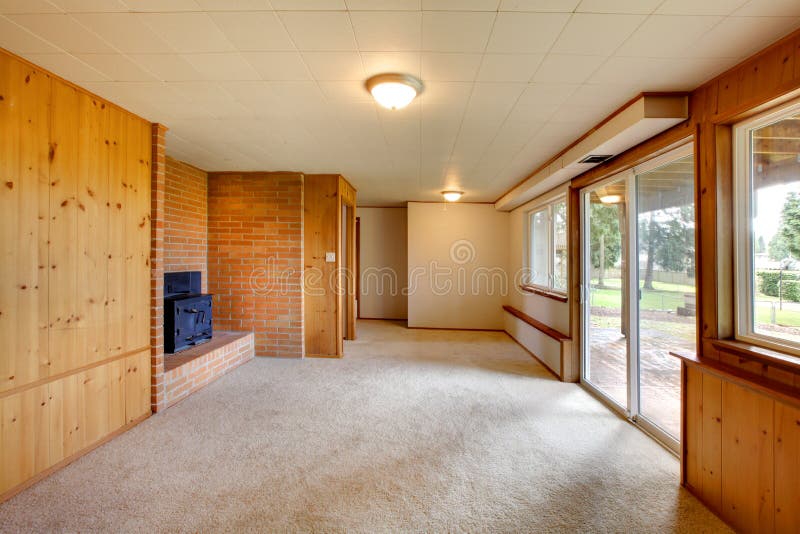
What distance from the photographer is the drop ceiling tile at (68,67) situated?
6.54 feet

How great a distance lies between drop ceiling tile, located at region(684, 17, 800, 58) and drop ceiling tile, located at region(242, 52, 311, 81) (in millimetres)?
2091

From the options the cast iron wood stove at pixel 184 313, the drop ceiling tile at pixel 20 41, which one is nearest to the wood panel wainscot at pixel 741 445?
the drop ceiling tile at pixel 20 41

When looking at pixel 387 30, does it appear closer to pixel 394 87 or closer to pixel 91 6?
pixel 394 87

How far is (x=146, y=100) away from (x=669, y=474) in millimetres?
4389

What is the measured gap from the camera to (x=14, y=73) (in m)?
1.98

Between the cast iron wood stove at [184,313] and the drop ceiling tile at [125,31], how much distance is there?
254 cm

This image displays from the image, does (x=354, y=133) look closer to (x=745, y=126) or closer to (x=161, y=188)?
(x=161, y=188)

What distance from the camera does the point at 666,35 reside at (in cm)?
171

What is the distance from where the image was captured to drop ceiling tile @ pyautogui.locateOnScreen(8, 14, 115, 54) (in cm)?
166

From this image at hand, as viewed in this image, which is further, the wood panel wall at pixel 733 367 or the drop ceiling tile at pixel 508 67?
the drop ceiling tile at pixel 508 67

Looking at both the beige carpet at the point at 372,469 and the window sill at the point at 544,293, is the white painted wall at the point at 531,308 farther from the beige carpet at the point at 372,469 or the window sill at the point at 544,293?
the beige carpet at the point at 372,469

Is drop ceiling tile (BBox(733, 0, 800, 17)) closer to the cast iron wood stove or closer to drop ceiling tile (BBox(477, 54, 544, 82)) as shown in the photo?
drop ceiling tile (BBox(477, 54, 544, 82))

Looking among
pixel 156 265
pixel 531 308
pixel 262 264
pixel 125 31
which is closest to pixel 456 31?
pixel 125 31

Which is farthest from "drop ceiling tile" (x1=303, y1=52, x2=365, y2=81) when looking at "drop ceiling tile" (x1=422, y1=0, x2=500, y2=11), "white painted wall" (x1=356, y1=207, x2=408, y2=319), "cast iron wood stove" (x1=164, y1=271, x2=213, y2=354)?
"white painted wall" (x1=356, y1=207, x2=408, y2=319)
